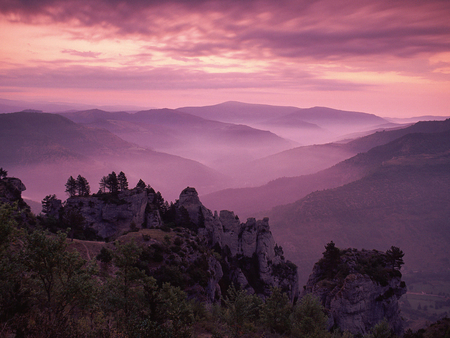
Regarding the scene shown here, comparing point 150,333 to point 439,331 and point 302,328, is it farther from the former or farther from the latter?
point 439,331

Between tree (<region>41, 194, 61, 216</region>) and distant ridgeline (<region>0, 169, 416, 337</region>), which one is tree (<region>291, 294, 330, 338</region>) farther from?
tree (<region>41, 194, 61, 216</region>)

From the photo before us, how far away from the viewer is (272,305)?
134 ft

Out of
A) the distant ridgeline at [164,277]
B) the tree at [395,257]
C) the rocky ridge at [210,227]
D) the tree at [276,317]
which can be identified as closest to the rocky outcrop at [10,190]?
the distant ridgeline at [164,277]

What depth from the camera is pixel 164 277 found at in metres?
48.0

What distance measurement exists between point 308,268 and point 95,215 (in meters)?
162

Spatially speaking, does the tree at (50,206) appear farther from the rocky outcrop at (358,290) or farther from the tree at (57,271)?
the rocky outcrop at (358,290)

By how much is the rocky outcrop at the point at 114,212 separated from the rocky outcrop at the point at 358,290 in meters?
50.0

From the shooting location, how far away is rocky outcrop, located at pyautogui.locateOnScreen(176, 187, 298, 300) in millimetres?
82625

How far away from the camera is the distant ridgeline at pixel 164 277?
20.9 metres

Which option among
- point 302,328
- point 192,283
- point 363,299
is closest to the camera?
point 302,328

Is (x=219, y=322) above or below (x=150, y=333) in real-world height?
below

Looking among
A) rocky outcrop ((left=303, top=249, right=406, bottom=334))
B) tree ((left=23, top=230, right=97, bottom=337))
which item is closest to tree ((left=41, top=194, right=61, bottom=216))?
tree ((left=23, top=230, right=97, bottom=337))

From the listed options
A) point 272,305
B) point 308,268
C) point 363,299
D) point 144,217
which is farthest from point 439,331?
point 308,268

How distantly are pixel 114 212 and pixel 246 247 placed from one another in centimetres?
4452
